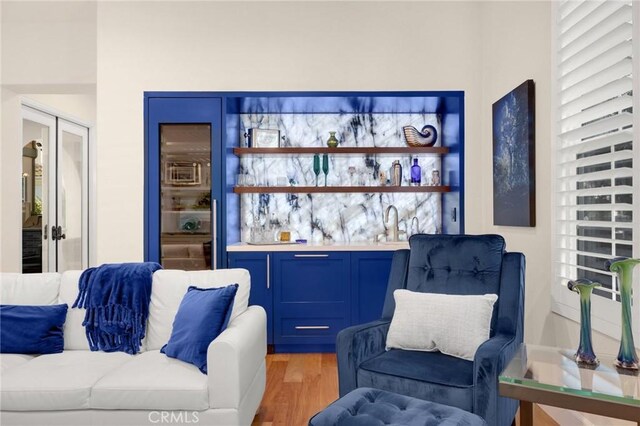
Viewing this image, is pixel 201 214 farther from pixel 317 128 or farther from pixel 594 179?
pixel 594 179

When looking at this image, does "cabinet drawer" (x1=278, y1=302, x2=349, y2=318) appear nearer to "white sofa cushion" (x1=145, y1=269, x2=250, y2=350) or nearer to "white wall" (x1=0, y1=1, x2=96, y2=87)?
"white sofa cushion" (x1=145, y1=269, x2=250, y2=350)

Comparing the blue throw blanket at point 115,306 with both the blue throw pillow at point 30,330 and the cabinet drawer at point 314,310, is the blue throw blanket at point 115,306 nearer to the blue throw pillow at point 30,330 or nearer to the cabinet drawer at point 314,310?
the blue throw pillow at point 30,330

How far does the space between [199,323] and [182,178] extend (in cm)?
200

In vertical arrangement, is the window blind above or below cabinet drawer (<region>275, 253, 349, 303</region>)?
above

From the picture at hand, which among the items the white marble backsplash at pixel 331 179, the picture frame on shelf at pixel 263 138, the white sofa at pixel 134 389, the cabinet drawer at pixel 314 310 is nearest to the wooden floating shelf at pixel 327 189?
the white marble backsplash at pixel 331 179

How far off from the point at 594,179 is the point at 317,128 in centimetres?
270

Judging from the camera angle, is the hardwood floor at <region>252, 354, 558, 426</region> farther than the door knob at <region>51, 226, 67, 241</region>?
No

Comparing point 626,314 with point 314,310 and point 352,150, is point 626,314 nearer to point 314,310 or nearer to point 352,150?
point 314,310

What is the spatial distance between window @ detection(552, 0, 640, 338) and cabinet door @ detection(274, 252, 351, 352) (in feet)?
5.61

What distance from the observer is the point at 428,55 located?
4.05m

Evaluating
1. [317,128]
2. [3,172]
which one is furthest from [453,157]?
[3,172]

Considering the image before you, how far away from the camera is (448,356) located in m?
2.27

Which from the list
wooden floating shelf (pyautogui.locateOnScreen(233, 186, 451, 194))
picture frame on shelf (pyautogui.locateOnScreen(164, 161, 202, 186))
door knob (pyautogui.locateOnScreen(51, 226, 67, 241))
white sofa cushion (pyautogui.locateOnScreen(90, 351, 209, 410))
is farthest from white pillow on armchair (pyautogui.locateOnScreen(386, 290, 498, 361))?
door knob (pyautogui.locateOnScreen(51, 226, 67, 241))

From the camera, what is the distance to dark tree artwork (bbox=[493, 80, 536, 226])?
9.46ft
